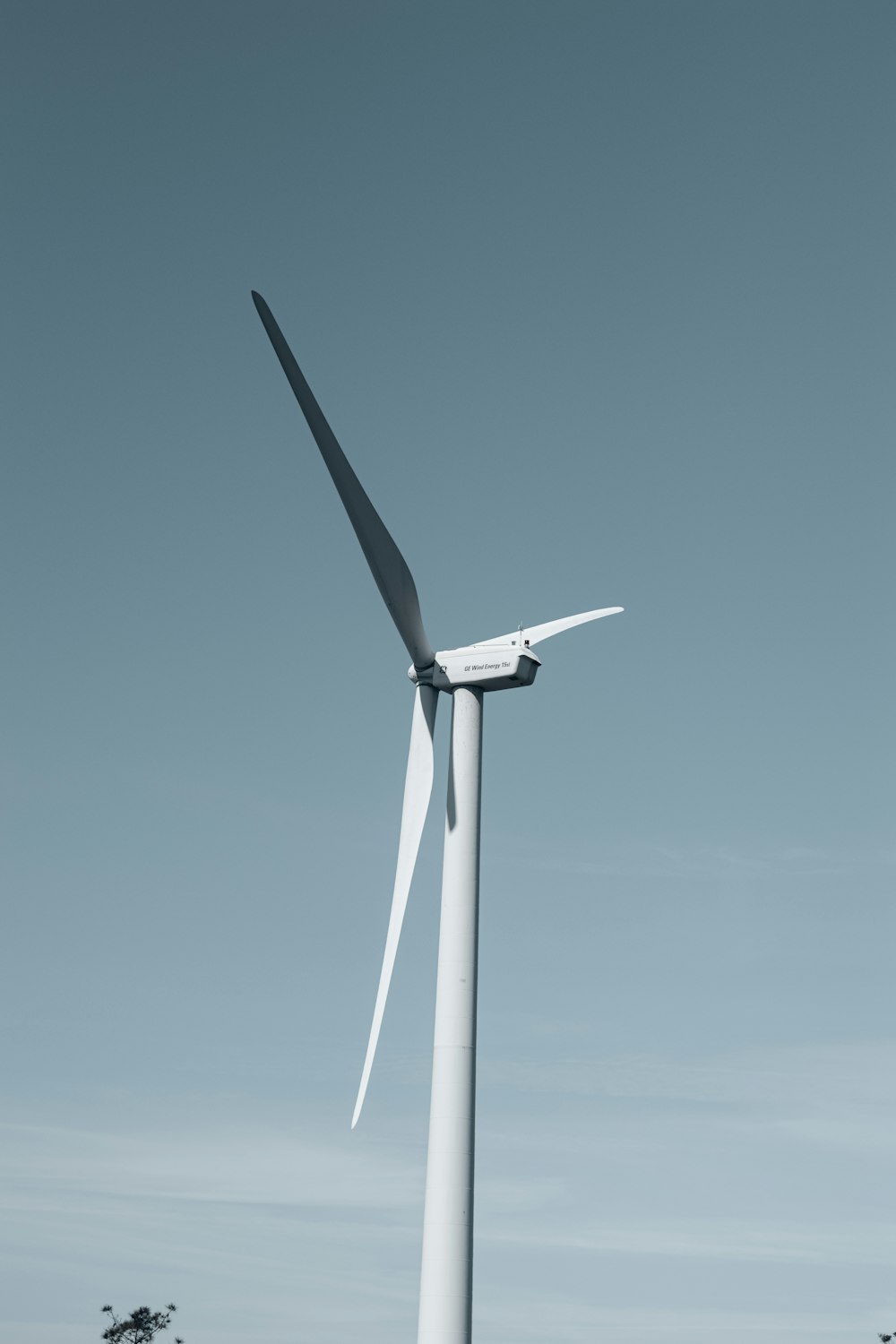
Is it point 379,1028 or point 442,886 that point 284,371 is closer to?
point 442,886

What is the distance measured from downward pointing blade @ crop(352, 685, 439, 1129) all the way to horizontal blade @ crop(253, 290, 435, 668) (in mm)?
2558

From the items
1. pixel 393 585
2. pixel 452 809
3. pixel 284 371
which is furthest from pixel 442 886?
→ pixel 284 371

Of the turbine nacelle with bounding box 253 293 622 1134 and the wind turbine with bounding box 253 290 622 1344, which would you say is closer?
the wind turbine with bounding box 253 290 622 1344

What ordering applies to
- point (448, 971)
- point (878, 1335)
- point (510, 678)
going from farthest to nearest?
point (878, 1335), point (510, 678), point (448, 971)

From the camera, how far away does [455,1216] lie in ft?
134

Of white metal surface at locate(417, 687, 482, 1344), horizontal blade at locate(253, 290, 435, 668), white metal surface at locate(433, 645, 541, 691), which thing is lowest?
white metal surface at locate(417, 687, 482, 1344)

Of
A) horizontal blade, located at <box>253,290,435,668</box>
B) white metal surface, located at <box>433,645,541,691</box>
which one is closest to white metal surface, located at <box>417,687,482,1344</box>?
white metal surface, located at <box>433,645,541,691</box>

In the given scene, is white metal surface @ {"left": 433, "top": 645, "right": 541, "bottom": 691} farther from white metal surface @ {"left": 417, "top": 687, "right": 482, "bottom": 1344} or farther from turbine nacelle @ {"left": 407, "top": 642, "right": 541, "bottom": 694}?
white metal surface @ {"left": 417, "top": 687, "right": 482, "bottom": 1344}

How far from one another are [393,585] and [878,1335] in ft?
402

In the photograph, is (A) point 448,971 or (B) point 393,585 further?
(B) point 393,585

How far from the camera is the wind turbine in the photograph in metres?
40.7

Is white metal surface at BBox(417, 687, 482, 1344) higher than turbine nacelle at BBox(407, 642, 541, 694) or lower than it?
lower

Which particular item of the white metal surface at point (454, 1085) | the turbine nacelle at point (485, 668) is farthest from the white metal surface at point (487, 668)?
the white metal surface at point (454, 1085)

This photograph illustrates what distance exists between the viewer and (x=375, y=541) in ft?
157
